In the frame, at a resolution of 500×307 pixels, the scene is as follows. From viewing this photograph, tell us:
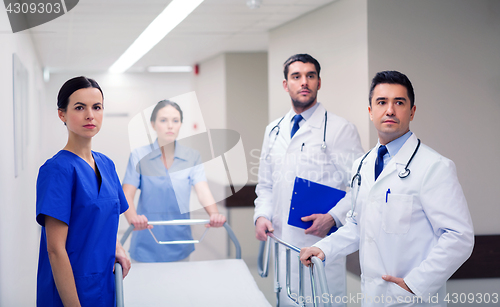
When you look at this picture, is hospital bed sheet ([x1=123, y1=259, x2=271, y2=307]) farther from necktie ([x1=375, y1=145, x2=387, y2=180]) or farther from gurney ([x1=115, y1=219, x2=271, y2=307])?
necktie ([x1=375, y1=145, x2=387, y2=180])

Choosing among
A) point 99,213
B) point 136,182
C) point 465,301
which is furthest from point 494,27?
point 99,213

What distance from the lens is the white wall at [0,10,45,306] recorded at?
1.96 meters

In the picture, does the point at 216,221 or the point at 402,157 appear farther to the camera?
the point at 216,221

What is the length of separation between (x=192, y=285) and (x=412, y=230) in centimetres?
107

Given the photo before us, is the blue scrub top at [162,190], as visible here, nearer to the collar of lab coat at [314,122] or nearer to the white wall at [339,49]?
the collar of lab coat at [314,122]

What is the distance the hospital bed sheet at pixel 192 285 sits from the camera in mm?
1842

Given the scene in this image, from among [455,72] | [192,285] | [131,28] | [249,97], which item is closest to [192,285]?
[192,285]

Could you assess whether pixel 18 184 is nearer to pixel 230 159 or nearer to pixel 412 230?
pixel 230 159

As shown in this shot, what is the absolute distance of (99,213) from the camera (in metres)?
1.37

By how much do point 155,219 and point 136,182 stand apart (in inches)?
9.9

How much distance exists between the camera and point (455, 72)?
2625 mm

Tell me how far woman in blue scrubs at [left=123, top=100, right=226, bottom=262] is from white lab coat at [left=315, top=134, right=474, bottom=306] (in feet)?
3.58

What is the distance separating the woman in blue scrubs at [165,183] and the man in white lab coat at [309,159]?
442 mm

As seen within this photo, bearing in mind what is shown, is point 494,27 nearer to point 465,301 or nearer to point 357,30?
point 357,30
